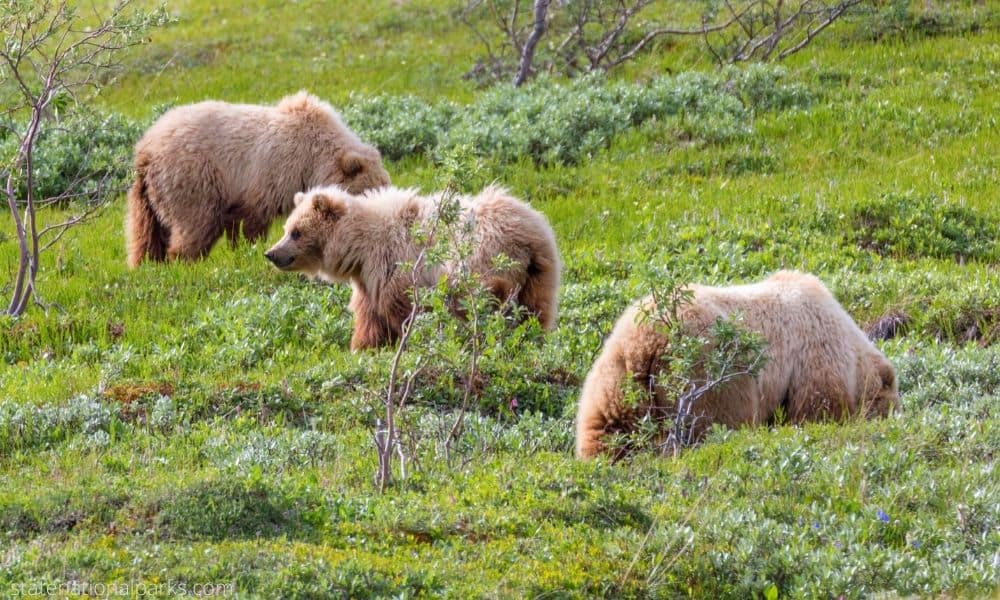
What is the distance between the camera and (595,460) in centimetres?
708

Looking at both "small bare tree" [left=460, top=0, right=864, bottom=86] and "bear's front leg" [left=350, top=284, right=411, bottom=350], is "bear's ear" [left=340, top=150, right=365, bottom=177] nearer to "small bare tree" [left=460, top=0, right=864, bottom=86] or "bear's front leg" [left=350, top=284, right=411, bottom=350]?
"bear's front leg" [left=350, top=284, right=411, bottom=350]

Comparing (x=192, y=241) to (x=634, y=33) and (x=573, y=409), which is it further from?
(x=634, y=33)

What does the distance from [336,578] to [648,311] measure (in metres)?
2.75

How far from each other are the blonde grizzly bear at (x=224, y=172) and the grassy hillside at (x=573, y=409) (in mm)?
409

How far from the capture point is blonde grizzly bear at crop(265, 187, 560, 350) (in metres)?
10.4

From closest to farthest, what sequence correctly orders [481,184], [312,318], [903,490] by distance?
[903,490] → [312,318] → [481,184]

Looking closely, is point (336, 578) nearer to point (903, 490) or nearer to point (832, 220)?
point (903, 490)

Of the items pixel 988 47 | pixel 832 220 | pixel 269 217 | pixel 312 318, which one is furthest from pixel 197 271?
pixel 988 47

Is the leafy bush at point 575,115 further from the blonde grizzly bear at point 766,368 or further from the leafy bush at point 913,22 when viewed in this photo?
the blonde grizzly bear at point 766,368

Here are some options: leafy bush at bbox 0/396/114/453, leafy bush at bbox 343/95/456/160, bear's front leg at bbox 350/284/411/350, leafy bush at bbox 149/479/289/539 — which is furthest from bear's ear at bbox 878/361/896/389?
leafy bush at bbox 343/95/456/160

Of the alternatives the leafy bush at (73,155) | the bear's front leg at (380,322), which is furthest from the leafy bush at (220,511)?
the leafy bush at (73,155)

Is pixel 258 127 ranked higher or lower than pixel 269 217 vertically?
higher

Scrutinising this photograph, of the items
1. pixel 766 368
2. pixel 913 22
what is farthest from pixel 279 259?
pixel 913 22

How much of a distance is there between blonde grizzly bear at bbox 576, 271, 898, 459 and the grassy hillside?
13.5 inches
